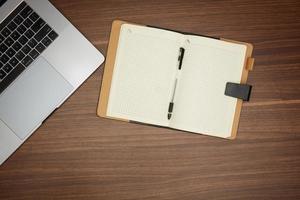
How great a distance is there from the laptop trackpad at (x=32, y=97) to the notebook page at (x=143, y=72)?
4.9 inches

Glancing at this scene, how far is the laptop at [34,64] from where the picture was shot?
3.49 ft

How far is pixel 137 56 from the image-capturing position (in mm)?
1104

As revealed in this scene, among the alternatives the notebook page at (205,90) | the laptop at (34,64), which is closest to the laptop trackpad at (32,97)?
the laptop at (34,64)

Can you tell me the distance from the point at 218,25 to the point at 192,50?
9cm

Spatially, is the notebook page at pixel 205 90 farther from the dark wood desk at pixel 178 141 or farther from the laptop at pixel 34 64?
the laptop at pixel 34 64

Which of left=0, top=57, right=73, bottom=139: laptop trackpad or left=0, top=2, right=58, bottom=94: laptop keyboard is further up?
left=0, top=2, right=58, bottom=94: laptop keyboard

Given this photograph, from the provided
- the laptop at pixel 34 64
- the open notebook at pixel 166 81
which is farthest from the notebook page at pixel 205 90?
the laptop at pixel 34 64

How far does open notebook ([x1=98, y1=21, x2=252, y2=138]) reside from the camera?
3.61 ft

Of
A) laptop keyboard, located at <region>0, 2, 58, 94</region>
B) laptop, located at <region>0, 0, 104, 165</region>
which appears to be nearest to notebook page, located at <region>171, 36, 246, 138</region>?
laptop, located at <region>0, 0, 104, 165</region>

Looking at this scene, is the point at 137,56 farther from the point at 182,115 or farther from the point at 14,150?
the point at 14,150

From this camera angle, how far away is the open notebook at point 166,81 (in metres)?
1.10

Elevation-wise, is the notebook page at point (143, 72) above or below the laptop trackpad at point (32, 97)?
above

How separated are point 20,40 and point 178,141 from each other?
0.44 metres

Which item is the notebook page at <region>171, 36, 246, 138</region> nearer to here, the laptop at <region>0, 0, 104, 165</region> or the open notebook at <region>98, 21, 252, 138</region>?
the open notebook at <region>98, 21, 252, 138</region>
